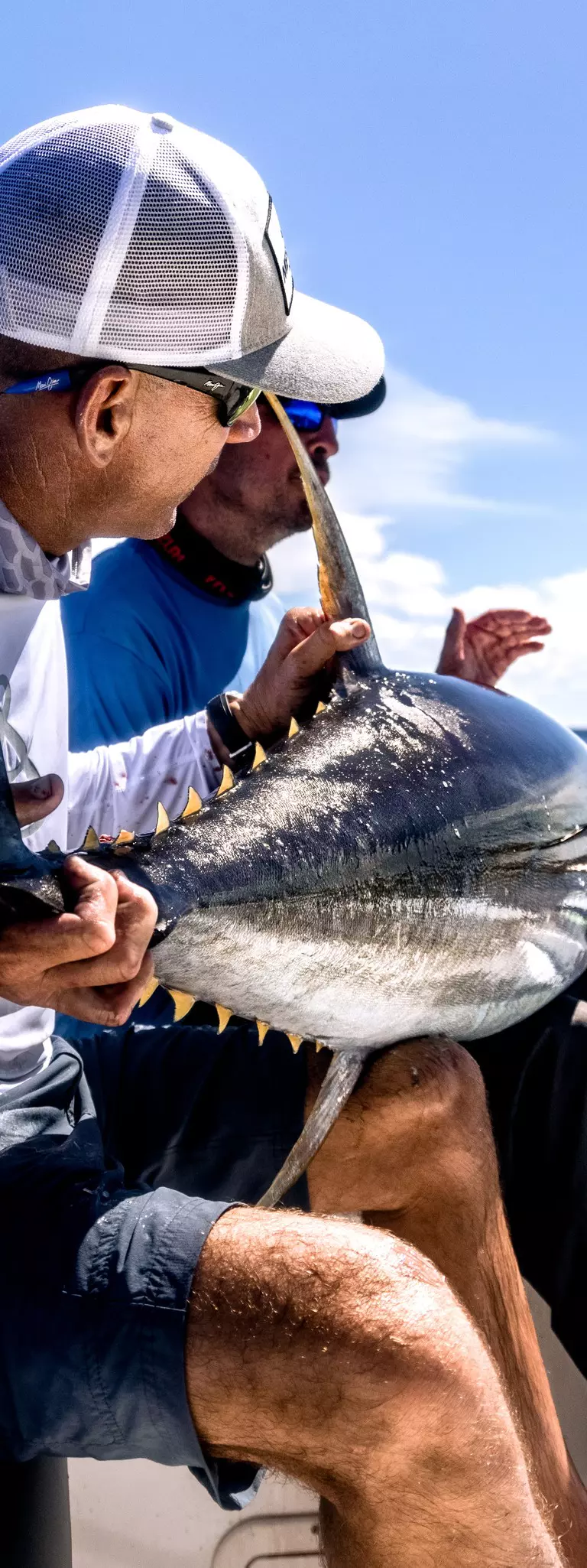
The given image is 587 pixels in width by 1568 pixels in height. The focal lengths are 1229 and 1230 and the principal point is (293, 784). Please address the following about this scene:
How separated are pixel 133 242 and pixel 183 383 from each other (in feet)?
0.64

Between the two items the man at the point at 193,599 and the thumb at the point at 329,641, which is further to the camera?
the man at the point at 193,599

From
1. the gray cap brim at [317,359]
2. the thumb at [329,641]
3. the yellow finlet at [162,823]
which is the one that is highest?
the gray cap brim at [317,359]

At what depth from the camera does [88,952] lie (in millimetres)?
A: 1194

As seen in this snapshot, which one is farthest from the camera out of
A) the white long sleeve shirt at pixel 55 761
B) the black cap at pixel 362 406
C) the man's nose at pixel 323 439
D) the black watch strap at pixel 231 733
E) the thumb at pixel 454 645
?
the black cap at pixel 362 406

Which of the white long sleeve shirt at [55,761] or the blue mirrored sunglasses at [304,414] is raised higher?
the blue mirrored sunglasses at [304,414]

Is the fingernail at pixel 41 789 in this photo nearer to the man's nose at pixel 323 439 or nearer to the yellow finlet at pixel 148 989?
the yellow finlet at pixel 148 989

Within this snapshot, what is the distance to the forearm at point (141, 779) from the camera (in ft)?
7.02

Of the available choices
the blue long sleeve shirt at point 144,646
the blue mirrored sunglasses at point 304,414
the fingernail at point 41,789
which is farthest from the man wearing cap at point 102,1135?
the blue mirrored sunglasses at point 304,414

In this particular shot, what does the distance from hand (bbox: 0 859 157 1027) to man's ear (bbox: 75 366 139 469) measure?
2.13ft

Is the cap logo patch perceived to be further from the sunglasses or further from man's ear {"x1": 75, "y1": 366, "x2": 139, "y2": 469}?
man's ear {"x1": 75, "y1": 366, "x2": 139, "y2": 469}

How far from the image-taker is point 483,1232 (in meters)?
1.84

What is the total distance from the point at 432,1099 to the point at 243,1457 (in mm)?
592

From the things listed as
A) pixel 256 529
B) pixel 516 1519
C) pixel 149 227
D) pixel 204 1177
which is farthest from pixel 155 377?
pixel 256 529

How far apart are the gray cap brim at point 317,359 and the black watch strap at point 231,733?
0.54 metres
